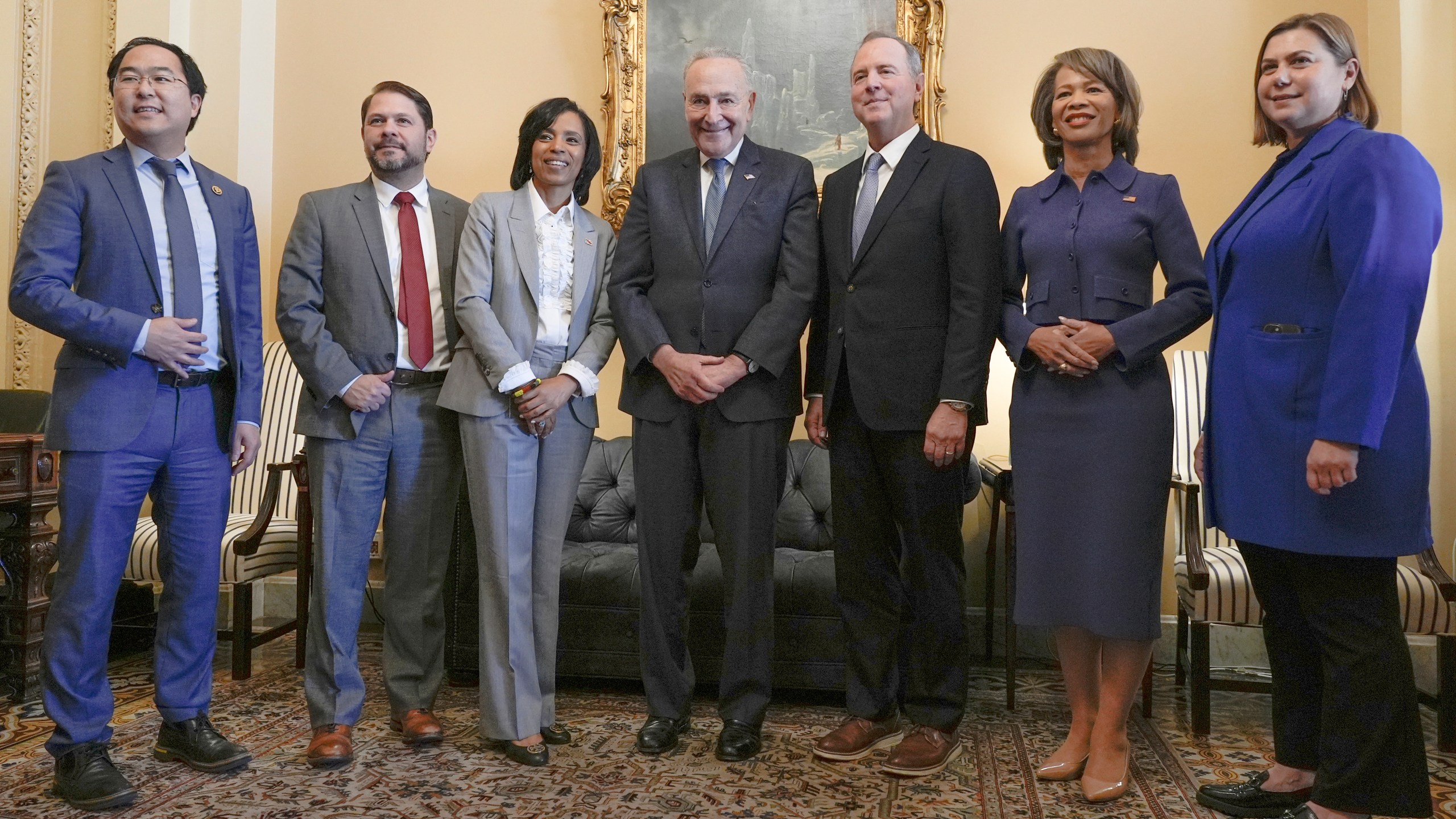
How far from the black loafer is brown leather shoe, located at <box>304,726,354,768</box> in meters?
0.48

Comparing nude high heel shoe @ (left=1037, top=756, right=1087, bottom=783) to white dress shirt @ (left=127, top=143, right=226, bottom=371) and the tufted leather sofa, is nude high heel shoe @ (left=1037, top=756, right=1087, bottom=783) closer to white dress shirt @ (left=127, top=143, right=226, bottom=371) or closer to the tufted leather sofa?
the tufted leather sofa

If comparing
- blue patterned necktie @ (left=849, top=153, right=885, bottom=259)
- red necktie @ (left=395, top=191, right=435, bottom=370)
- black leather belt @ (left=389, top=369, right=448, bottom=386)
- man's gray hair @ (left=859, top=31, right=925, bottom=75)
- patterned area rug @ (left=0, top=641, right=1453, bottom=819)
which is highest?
man's gray hair @ (left=859, top=31, right=925, bottom=75)

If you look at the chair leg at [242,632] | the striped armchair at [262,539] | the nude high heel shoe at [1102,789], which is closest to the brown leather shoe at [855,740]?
the nude high heel shoe at [1102,789]

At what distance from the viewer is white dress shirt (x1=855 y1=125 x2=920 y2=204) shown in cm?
254

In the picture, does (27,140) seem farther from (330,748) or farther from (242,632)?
(330,748)

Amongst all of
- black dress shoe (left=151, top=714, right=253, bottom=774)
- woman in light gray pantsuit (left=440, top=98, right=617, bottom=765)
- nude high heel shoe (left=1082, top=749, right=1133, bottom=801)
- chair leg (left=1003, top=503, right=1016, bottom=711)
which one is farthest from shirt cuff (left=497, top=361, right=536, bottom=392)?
nude high heel shoe (left=1082, top=749, right=1133, bottom=801)

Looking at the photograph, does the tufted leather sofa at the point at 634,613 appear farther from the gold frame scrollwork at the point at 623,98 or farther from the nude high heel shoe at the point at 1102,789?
the gold frame scrollwork at the point at 623,98

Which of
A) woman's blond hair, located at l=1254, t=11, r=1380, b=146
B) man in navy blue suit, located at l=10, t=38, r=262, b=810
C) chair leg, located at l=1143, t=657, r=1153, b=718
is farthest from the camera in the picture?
chair leg, located at l=1143, t=657, r=1153, b=718

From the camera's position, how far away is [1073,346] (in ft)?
7.36

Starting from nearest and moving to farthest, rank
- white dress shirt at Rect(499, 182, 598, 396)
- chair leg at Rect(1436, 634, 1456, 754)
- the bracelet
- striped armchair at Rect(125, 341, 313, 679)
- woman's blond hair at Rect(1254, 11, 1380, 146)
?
woman's blond hair at Rect(1254, 11, 1380, 146)
the bracelet
white dress shirt at Rect(499, 182, 598, 396)
chair leg at Rect(1436, 634, 1456, 754)
striped armchair at Rect(125, 341, 313, 679)

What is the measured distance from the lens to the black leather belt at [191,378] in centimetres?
237

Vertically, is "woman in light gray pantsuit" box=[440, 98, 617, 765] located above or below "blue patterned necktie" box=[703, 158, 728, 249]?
below

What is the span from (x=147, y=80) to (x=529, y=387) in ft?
3.70

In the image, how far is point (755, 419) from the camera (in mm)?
2504
